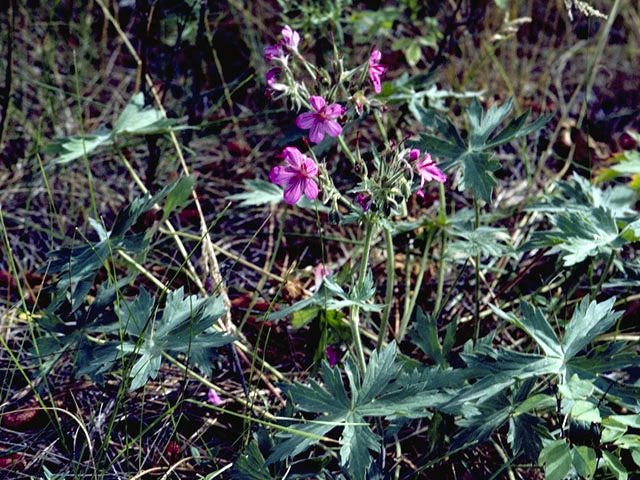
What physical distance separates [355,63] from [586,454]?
2.36m

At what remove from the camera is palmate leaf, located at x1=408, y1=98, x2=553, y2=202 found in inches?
80.7

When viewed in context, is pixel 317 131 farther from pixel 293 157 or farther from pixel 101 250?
pixel 101 250

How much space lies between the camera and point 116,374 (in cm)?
214

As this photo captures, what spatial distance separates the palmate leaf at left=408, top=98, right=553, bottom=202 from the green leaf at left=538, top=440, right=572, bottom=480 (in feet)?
2.47

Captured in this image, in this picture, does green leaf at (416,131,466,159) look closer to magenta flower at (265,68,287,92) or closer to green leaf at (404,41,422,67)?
magenta flower at (265,68,287,92)

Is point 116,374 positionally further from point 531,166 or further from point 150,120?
point 531,166

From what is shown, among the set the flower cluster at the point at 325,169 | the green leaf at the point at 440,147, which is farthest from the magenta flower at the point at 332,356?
the green leaf at the point at 440,147

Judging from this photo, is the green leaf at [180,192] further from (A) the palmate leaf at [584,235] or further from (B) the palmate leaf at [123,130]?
(A) the palmate leaf at [584,235]

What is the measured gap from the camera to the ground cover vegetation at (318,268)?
67.7 inches

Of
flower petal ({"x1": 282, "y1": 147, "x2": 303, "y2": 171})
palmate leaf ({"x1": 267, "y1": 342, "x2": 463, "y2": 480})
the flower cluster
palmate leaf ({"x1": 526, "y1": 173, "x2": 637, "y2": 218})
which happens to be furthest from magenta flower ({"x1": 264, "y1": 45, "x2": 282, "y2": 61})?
palmate leaf ({"x1": 526, "y1": 173, "x2": 637, "y2": 218})

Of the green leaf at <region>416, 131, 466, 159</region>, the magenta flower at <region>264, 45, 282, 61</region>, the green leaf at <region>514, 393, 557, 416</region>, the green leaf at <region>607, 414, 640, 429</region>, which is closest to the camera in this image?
the green leaf at <region>607, 414, 640, 429</region>

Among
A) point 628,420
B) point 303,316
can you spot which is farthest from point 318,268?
point 628,420

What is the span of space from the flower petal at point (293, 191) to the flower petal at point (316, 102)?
20 cm

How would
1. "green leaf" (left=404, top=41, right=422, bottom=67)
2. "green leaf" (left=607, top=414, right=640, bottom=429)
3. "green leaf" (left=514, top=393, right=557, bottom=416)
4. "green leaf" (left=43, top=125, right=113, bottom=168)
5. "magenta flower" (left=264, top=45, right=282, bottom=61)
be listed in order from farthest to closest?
"green leaf" (left=404, top=41, right=422, bottom=67), "green leaf" (left=43, top=125, right=113, bottom=168), "magenta flower" (left=264, top=45, right=282, bottom=61), "green leaf" (left=514, top=393, right=557, bottom=416), "green leaf" (left=607, top=414, right=640, bottom=429)
